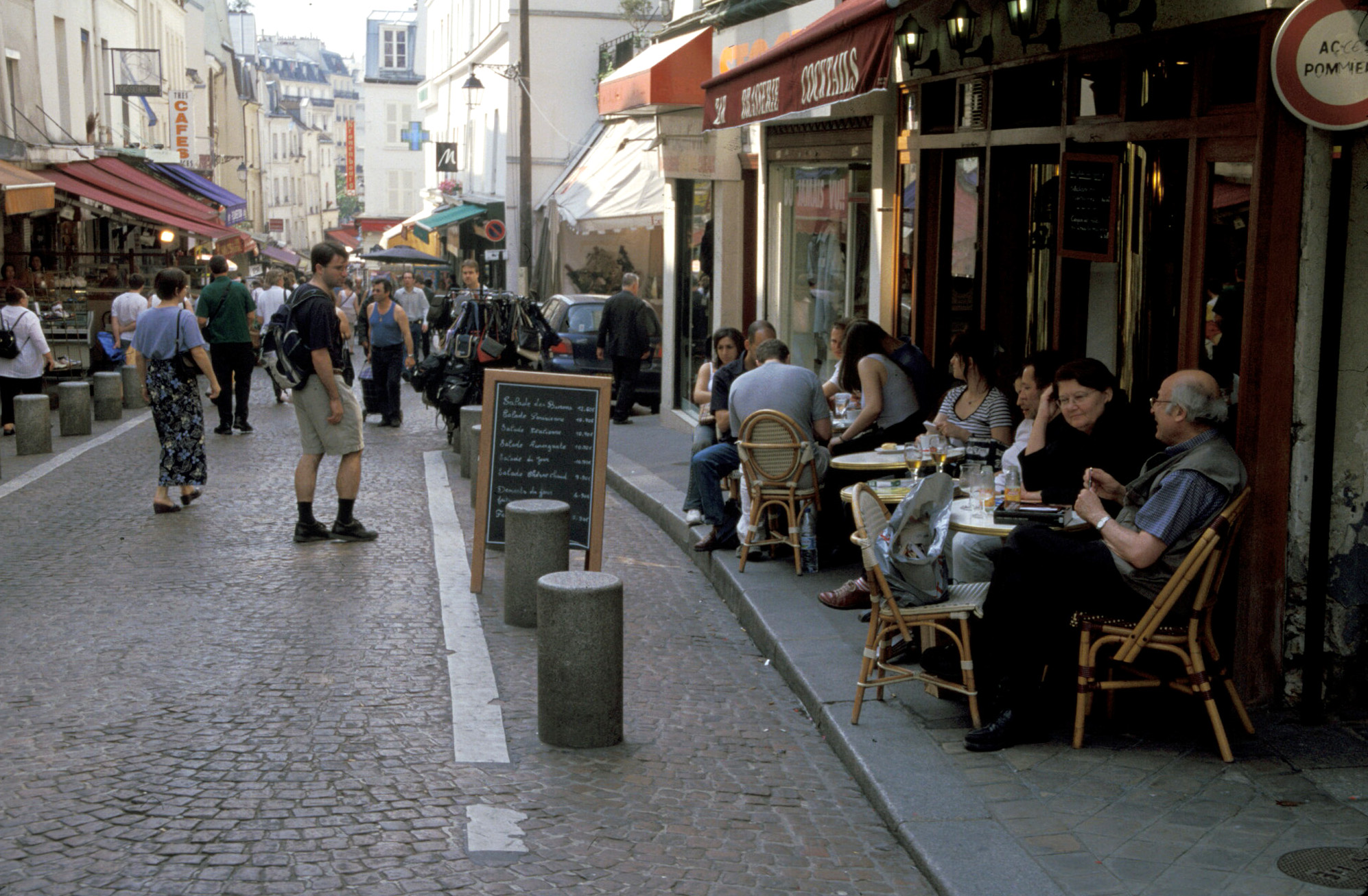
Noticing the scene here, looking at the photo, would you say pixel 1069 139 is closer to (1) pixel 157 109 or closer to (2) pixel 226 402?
(2) pixel 226 402

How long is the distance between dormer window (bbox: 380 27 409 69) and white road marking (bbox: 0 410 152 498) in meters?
60.8

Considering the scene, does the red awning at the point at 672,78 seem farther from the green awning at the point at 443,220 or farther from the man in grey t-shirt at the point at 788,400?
the green awning at the point at 443,220

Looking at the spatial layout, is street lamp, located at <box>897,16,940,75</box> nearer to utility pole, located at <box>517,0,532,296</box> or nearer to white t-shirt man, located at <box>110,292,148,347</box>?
white t-shirt man, located at <box>110,292,148,347</box>

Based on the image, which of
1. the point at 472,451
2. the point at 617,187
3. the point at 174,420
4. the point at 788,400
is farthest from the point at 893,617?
the point at 617,187

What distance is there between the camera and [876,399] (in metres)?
8.71

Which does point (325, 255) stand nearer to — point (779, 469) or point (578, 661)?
point (779, 469)

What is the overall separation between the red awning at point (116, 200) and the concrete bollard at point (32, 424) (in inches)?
360

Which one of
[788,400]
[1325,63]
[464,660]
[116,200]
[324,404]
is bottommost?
[464,660]

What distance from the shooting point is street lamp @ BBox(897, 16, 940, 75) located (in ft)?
29.5

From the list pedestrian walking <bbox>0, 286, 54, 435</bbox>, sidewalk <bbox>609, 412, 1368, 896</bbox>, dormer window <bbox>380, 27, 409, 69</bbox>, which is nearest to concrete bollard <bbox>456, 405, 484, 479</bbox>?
pedestrian walking <bbox>0, 286, 54, 435</bbox>

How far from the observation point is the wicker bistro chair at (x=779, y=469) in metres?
8.11

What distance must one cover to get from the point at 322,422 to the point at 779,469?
3.09m

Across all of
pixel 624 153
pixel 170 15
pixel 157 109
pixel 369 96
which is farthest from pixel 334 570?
pixel 369 96

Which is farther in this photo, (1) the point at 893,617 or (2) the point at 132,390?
(2) the point at 132,390
